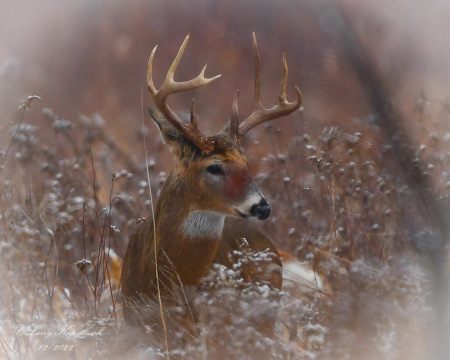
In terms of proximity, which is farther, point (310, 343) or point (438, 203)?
point (438, 203)

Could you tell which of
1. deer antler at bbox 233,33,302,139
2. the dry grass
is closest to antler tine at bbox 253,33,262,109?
deer antler at bbox 233,33,302,139

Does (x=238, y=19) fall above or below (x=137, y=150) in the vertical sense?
above

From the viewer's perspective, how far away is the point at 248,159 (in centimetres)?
201

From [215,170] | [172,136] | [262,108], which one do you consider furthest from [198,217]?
[262,108]

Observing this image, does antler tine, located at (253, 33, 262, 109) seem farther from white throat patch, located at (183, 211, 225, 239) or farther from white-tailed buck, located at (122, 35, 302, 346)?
white throat patch, located at (183, 211, 225, 239)

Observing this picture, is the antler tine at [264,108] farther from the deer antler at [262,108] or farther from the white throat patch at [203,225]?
the white throat patch at [203,225]

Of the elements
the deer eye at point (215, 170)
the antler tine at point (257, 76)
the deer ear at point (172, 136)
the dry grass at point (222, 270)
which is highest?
the antler tine at point (257, 76)

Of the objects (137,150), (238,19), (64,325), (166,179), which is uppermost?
(238,19)

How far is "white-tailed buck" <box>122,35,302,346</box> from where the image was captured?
1.91 metres

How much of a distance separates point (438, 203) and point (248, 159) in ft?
2.49

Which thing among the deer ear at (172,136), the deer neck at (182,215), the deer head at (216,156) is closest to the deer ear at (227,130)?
the deer head at (216,156)

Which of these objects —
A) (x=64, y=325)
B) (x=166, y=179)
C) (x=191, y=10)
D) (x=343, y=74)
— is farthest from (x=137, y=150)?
(x=343, y=74)

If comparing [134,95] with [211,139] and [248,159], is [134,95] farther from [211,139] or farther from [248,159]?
[248,159]

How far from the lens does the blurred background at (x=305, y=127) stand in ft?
6.34
